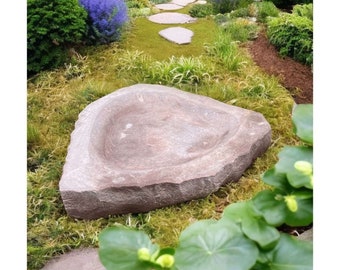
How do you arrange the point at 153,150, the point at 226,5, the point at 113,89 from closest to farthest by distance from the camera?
the point at 153,150 < the point at 113,89 < the point at 226,5

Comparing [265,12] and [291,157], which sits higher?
[291,157]

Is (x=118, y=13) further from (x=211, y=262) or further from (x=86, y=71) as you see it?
(x=211, y=262)

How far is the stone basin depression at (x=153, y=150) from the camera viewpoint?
2213mm

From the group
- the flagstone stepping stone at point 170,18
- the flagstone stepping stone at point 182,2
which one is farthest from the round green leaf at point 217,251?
the flagstone stepping stone at point 182,2

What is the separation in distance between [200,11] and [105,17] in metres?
→ 1.06

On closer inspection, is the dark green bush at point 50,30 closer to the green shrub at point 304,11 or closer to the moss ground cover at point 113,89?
the moss ground cover at point 113,89

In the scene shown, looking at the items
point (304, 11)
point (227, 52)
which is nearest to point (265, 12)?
point (304, 11)

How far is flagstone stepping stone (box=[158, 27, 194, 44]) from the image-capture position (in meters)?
3.89

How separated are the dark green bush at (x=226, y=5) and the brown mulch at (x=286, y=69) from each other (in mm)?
798

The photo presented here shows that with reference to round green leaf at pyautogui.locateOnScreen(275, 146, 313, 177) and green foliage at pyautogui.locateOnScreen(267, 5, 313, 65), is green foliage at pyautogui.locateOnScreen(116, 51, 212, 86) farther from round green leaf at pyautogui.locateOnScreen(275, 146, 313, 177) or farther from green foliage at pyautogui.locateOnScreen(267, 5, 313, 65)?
round green leaf at pyautogui.locateOnScreen(275, 146, 313, 177)

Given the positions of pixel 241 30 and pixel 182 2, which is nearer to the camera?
pixel 241 30

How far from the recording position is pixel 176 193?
2260 mm

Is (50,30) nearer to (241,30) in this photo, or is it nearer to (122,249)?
(241,30)

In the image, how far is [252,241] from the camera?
1062mm
